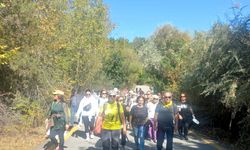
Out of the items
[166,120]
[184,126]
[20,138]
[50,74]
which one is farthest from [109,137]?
[50,74]

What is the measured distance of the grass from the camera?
13.6m

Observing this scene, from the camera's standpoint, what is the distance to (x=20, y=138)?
1513cm

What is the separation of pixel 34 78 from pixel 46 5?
2.99 metres

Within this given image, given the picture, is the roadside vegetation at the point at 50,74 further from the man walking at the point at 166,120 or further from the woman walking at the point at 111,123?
the woman walking at the point at 111,123

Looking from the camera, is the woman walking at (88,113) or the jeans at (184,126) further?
the jeans at (184,126)

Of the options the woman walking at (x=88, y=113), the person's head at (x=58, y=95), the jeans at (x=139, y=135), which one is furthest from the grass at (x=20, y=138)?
the jeans at (x=139, y=135)

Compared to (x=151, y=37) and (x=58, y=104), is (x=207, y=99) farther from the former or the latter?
(x=151, y=37)

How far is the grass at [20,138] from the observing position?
13585 millimetres

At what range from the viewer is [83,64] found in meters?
35.9

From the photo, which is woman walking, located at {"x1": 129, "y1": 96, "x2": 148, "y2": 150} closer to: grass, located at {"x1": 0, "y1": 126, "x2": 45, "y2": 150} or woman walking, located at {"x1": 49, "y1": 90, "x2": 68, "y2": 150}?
woman walking, located at {"x1": 49, "y1": 90, "x2": 68, "y2": 150}

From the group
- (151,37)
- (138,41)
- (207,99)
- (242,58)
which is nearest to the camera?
(242,58)

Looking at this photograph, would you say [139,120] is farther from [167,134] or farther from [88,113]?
[88,113]

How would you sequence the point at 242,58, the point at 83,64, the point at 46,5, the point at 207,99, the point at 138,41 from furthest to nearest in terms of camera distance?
the point at 138,41 → the point at 83,64 → the point at 207,99 → the point at 46,5 → the point at 242,58

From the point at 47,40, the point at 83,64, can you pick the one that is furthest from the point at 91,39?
the point at 47,40
